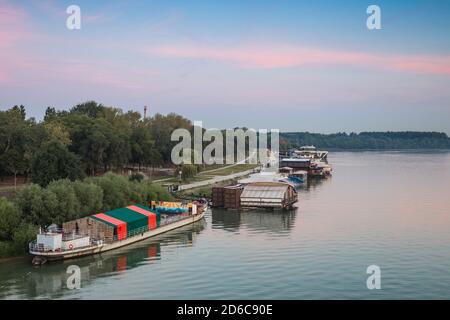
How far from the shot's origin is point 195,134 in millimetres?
133375

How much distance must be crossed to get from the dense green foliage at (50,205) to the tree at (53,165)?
7302mm

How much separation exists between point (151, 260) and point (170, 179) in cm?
5177

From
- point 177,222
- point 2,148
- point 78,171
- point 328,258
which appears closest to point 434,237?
point 328,258

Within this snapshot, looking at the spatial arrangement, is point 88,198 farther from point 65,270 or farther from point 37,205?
point 65,270

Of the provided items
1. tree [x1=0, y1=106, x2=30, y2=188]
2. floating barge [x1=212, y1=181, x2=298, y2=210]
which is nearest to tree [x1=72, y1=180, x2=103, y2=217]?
tree [x1=0, y1=106, x2=30, y2=188]

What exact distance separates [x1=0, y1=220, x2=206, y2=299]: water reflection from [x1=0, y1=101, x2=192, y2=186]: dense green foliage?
19.0m

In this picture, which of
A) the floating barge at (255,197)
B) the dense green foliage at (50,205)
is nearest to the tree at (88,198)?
the dense green foliage at (50,205)

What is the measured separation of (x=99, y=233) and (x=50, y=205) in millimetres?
4441

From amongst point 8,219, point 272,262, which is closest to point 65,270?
point 8,219

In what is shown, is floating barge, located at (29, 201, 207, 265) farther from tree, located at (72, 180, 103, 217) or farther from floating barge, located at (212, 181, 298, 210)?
floating barge, located at (212, 181, 298, 210)

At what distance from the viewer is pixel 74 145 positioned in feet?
279

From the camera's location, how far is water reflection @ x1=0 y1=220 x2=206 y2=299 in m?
33.9

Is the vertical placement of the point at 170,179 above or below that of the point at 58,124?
below
